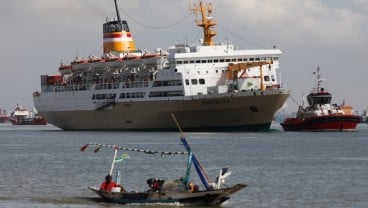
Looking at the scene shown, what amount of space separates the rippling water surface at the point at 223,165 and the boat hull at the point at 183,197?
585 mm

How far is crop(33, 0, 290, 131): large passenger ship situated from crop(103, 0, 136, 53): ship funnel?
10113mm

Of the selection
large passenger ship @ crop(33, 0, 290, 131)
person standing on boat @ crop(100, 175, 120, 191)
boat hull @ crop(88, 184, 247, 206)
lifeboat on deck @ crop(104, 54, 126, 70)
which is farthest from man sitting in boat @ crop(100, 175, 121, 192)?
lifeboat on deck @ crop(104, 54, 126, 70)

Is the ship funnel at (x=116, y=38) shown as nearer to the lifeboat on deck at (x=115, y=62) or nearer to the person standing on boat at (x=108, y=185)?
the lifeboat on deck at (x=115, y=62)

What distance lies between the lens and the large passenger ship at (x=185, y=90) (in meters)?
122

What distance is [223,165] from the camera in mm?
75688

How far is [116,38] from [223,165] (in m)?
84.4

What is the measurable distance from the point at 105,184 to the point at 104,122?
8788 cm

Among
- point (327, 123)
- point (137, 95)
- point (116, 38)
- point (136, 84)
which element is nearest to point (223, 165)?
point (137, 95)

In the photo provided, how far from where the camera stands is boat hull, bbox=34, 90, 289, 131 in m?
120

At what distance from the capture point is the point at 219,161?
79.2 m

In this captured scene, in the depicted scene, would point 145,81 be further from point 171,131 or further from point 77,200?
point 77,200

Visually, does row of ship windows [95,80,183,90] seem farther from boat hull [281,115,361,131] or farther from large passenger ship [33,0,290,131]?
boat hull [281,115,361,131]

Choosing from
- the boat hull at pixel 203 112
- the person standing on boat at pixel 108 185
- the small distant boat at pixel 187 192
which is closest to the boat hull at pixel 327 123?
the boat hull at pixel 203 112

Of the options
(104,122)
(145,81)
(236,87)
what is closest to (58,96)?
(104,122)
